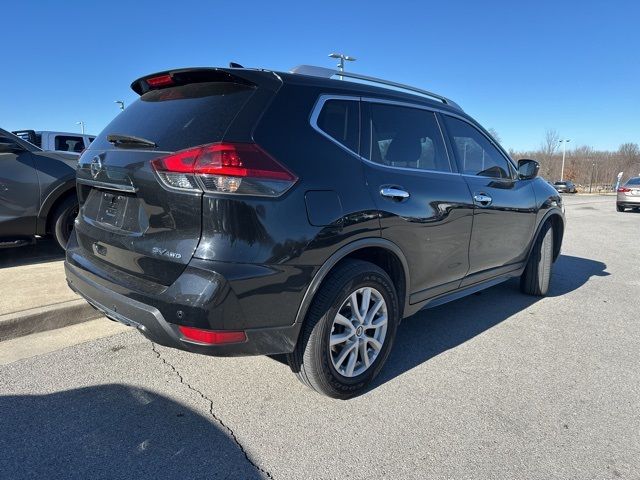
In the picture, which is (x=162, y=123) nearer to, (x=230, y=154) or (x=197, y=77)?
(x=197, y=77)

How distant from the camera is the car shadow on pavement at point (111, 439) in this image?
2.19 meters

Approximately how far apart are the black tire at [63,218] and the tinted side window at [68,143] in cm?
508

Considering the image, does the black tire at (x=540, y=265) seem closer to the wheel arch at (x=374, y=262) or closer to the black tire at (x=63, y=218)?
the wheel arch at (x=374, y=262)

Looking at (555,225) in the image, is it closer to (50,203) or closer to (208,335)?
(208,335)

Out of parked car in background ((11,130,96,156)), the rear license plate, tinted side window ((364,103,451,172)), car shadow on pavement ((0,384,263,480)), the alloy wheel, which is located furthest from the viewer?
parked car in background ((11,130,96,156))

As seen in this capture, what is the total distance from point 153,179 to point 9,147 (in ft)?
12.8

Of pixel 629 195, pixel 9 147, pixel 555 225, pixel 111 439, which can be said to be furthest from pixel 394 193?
pixel 629 195

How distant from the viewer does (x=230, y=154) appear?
224 centimetres

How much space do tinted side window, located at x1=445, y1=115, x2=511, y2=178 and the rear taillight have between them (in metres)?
2.05

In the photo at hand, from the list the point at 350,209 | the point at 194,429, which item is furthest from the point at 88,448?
the point at 350,209

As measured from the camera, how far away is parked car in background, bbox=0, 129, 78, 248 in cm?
513

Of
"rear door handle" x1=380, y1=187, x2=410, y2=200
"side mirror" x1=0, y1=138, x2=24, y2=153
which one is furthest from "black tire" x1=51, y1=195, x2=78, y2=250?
"rear door handle" x1=380, y1=187, x2=410, y2=200

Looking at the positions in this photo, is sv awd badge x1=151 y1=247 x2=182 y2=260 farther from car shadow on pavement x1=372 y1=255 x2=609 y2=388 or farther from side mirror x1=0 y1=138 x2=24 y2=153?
side mirror x1=0 y1=138 x2=24 y2=153

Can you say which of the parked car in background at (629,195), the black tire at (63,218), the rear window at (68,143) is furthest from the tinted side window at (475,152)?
the parked car in background at (629,195)
